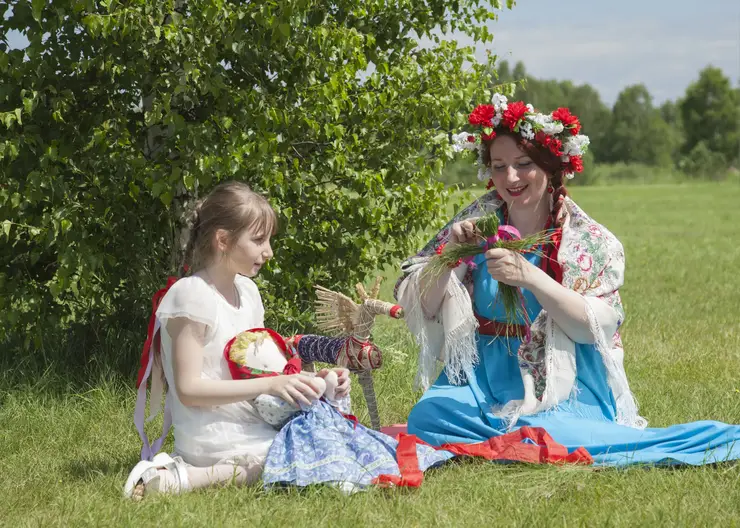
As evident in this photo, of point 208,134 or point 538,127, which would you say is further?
point 208,134

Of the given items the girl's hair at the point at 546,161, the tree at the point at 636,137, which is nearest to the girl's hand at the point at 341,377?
the girl's hair at the point at 546,161

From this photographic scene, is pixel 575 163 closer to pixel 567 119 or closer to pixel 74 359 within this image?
pixel 567 119

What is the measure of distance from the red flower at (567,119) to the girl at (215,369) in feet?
4.41

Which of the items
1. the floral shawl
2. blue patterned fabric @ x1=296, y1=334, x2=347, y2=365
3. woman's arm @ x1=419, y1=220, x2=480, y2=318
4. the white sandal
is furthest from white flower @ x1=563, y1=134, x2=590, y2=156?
the white sandal

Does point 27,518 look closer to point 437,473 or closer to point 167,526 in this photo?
point 167,526

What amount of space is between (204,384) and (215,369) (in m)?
0.15

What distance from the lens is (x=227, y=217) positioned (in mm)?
3656

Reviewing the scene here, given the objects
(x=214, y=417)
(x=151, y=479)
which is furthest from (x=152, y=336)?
(x=151, y=479)

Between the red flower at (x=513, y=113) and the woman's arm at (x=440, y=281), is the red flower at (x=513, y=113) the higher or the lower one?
the higher one

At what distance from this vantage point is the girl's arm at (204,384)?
3.55 m

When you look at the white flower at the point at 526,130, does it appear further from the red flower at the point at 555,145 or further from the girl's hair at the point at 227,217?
the girl's hair at the point at 227,217

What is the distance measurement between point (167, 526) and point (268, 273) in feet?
7.25

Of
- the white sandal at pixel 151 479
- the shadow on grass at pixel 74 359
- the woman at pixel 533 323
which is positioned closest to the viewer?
the white sandal at pixel 151 479

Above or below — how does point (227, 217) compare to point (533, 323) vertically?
above
